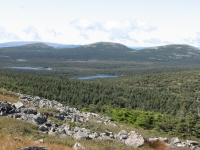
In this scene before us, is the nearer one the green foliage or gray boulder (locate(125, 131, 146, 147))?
gray boulder (locate(125, 131, 146, 147))

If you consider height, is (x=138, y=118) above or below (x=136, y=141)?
below

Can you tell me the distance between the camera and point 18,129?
975 inches

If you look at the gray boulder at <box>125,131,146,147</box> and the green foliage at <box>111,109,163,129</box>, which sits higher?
the gray boulder at <box>125,131,146,147</box>

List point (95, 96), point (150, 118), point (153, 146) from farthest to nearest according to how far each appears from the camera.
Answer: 1. point (95, 96)
2. point (150, 118)
3. point (153, 146)

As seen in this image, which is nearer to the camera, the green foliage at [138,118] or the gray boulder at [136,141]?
the gray boulder at [136,141]

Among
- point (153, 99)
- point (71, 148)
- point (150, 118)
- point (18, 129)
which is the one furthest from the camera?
point (153, 99)

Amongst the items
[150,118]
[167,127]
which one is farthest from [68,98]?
[167,127]

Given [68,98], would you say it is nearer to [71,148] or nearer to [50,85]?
[50,85]

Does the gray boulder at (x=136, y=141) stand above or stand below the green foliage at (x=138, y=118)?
above

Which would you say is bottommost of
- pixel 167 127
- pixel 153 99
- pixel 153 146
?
pixel 153 99

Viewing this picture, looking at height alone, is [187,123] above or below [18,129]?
below

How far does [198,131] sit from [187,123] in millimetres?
3052

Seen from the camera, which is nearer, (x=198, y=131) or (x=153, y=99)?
(x=198, y=131)

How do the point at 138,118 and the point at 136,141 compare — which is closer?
the point at 136,141
